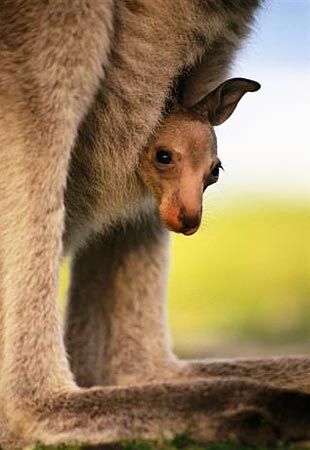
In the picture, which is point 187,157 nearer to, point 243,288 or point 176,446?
point 176,446

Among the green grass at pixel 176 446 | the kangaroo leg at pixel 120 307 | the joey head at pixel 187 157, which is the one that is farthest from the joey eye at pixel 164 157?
the green grass at pixel 176 446

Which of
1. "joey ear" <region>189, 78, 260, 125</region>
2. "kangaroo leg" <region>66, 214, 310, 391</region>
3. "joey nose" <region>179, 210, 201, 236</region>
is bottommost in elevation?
"kangaroo leg" <region>66, 214, 310, 391</region>

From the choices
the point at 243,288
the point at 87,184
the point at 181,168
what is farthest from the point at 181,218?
the point at 243,288

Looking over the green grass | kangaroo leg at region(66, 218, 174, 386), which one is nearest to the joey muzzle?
kangaroo leg at region(66, 218, 174, 386)

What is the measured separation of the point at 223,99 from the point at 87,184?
56 cm

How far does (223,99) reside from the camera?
516cm

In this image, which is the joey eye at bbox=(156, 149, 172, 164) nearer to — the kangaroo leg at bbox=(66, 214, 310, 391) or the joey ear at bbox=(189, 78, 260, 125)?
the joey ear at bbox=(189, 78, 260, 125)

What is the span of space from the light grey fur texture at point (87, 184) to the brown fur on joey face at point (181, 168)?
0.21 feet

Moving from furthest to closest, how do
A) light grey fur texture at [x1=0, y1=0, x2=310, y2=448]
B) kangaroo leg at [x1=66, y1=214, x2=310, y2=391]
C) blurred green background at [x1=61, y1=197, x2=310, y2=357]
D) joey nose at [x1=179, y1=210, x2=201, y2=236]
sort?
blurred green background at [x1=61, y1=197, x2=310, y2=357], kangaroo leg at [x1=66, y1=214, x2=310, y2=391], joey nose at [x1=179, y1=210, x2=201, y2=236], light grey fur texture at [x1=0, y1=0, x2=310, y2=448]

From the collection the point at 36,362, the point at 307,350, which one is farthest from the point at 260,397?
the point at 307,350

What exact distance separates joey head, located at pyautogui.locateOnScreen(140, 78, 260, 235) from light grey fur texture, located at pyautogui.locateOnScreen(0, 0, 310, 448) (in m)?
0.07

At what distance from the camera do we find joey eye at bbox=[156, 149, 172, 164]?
16.7 feet

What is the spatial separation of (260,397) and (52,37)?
132 cm

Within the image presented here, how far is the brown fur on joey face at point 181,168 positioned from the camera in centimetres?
502
